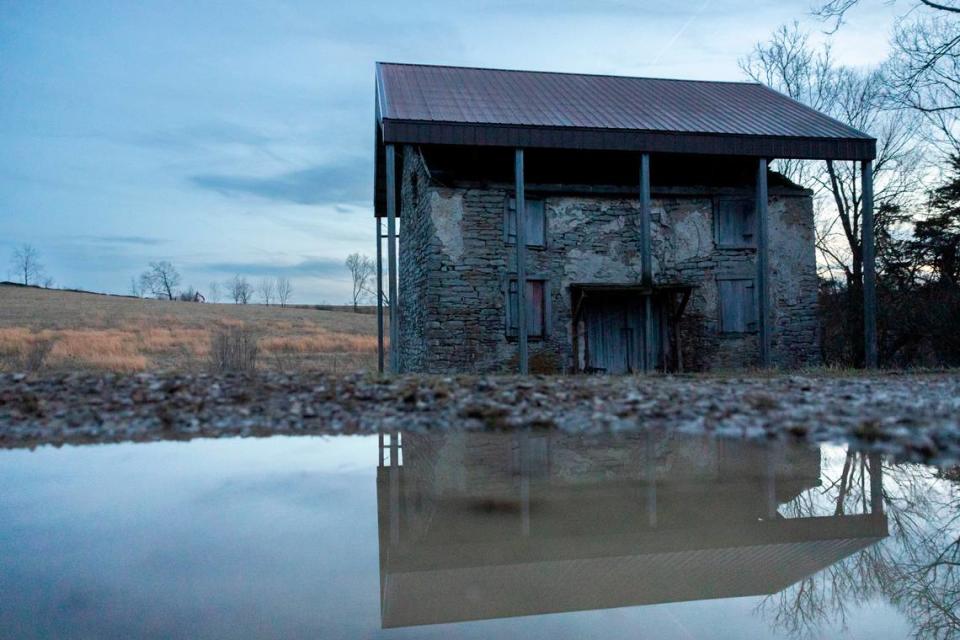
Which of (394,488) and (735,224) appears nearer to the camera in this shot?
(394,488)

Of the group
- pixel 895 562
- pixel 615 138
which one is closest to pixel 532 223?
pixel 615 138

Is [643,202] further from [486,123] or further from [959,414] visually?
[959,414]

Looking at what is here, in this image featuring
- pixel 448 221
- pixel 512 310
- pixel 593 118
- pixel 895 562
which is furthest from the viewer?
pixel 512 310

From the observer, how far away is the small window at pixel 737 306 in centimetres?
1742

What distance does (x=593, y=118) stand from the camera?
15.3 meters

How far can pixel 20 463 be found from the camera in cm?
589

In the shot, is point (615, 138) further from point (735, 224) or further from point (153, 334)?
point (153, 334)

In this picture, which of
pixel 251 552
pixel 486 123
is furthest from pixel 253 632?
pixel 486 123

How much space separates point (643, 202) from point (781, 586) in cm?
1167

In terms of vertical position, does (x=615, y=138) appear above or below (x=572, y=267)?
above

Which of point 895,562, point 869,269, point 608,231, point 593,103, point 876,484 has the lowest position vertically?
point 895,562

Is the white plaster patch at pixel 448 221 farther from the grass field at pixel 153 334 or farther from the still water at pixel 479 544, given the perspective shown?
the still water at pixel 479 544

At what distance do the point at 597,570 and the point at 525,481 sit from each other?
5.27ft

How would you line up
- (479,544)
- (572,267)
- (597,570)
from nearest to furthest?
(597,570) < (479,544) < (572,267)
